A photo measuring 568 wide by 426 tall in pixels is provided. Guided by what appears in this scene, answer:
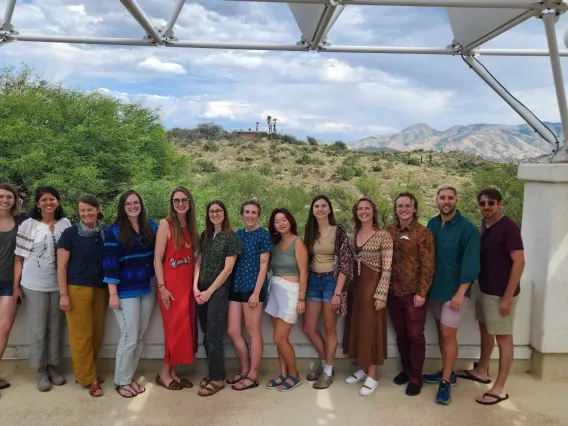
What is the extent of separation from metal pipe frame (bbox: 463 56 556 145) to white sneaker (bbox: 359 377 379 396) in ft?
8.15

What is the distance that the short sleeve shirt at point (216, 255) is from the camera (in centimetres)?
366

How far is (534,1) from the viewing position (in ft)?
10.2

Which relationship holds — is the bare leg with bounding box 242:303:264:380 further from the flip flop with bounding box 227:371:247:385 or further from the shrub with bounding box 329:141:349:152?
the shrub with bounding box 329:141:349:152

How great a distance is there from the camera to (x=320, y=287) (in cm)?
376

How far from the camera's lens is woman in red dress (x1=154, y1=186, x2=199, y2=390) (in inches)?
143

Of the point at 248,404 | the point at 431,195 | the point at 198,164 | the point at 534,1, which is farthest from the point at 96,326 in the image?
the point at 198,164

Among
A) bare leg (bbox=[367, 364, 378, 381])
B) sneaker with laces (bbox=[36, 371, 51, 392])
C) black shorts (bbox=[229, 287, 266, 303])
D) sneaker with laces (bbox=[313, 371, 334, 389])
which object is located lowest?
sneaker with laces (bbox=[36, 371, 51, 392])

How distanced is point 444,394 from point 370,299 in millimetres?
882

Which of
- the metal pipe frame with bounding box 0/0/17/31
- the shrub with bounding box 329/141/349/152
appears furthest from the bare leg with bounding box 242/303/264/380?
the shrub with bounding box 329/141/349/152

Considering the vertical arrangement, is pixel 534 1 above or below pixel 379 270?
above

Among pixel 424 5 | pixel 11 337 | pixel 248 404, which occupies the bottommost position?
pixel 248 404

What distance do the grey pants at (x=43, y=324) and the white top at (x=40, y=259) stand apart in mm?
63

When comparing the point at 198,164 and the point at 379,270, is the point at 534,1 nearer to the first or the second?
the point at 379,270

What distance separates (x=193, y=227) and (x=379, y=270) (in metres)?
1.43
